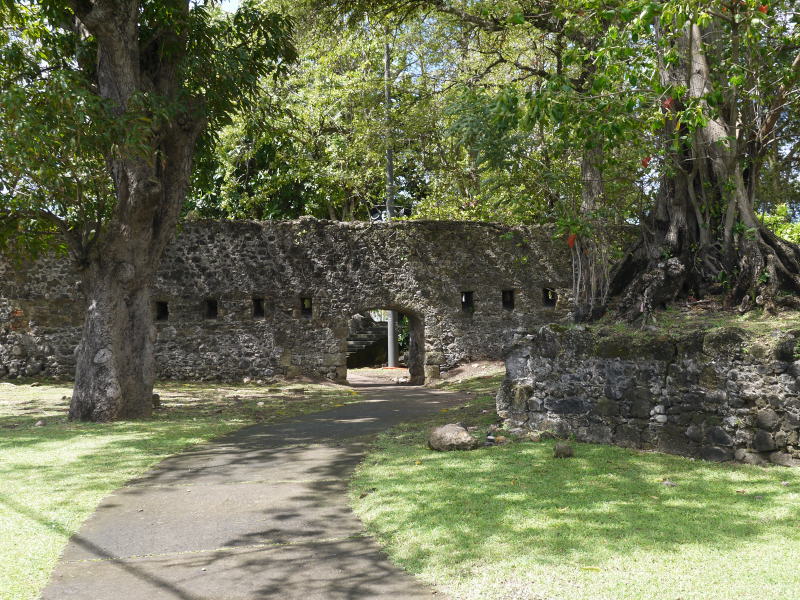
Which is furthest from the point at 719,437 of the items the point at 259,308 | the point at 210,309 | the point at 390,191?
the point at 390,191

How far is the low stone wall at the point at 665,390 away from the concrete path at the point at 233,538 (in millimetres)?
2118

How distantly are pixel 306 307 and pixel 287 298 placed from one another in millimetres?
607

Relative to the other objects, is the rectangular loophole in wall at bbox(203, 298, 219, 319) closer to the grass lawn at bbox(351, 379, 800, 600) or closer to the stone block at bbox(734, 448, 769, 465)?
the grass lawn at bbox(351, 379, 800, 600)

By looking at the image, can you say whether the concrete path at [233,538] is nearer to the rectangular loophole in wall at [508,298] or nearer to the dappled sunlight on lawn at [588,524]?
the dappled sunlight on lawn at [588,524]

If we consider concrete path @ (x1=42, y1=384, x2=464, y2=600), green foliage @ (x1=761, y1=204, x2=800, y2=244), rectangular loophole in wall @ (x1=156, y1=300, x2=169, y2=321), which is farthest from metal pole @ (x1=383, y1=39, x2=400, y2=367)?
concrete path @ (x1=42, y1=384, x2=464, y2=600)

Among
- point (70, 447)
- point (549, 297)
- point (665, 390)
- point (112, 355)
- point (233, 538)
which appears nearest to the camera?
point (233, 538)

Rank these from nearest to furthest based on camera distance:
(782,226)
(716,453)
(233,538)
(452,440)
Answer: (233,538)
(716,453)
(452,440)
(782,226)

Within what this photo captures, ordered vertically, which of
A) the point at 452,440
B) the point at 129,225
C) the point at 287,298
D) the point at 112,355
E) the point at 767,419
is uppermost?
the point at 129,225

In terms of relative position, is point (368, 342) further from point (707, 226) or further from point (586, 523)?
point (586, 523)

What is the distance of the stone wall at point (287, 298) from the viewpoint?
15734mm

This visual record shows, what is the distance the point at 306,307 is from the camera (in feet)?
53.6

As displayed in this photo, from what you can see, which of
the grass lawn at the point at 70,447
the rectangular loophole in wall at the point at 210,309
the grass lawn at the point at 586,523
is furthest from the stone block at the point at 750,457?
the rectangular loophole in wall at the point at 210,309

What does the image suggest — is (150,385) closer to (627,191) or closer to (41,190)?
(41,190)

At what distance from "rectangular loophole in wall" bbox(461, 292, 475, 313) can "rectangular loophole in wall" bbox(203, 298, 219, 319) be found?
575cm
